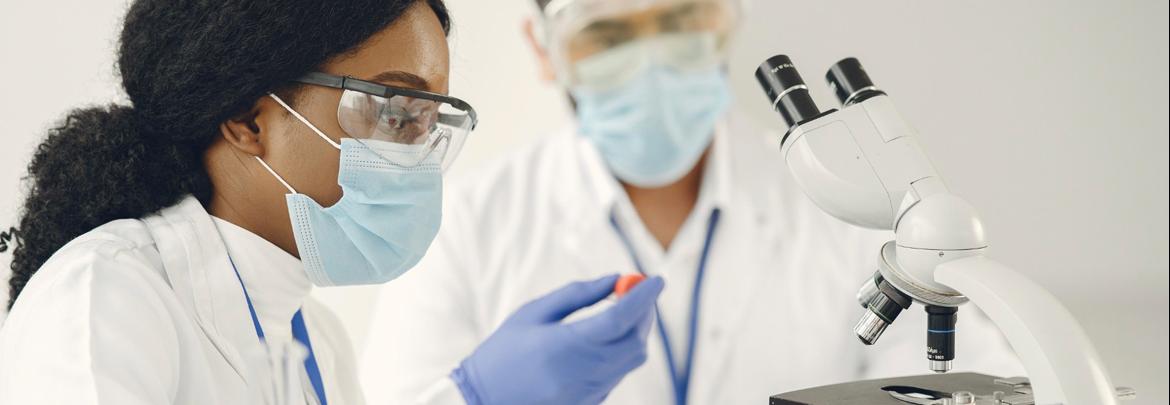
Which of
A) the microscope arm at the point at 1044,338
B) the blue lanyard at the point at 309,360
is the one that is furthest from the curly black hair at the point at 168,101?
the microscope arm at the point at 1044,338

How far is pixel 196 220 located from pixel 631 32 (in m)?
1.28

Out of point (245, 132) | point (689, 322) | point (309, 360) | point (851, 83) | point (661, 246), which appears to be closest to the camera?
point (851, 83)

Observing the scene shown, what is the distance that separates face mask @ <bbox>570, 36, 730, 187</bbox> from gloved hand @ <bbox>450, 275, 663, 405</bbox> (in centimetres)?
88

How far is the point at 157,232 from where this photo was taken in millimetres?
1202

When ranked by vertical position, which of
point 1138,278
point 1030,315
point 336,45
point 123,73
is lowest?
point 1138,278

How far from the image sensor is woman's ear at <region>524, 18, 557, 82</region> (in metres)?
2.51

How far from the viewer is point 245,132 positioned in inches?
49.4

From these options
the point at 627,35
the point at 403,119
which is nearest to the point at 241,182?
the point at 403,119

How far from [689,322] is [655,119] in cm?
46

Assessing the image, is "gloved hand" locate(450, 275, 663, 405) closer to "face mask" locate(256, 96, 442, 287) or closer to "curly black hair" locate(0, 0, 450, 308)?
"face mask" locate(256, 96, 442, 287)

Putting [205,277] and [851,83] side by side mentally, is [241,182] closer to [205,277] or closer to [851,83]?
[205,277]

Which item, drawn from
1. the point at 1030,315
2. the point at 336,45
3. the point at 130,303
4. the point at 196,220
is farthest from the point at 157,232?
the point at 1030,315

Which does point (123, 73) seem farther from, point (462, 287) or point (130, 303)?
point (462, 287)

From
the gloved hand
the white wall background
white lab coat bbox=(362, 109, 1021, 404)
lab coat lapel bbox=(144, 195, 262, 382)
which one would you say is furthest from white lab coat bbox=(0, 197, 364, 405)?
the white wall background
